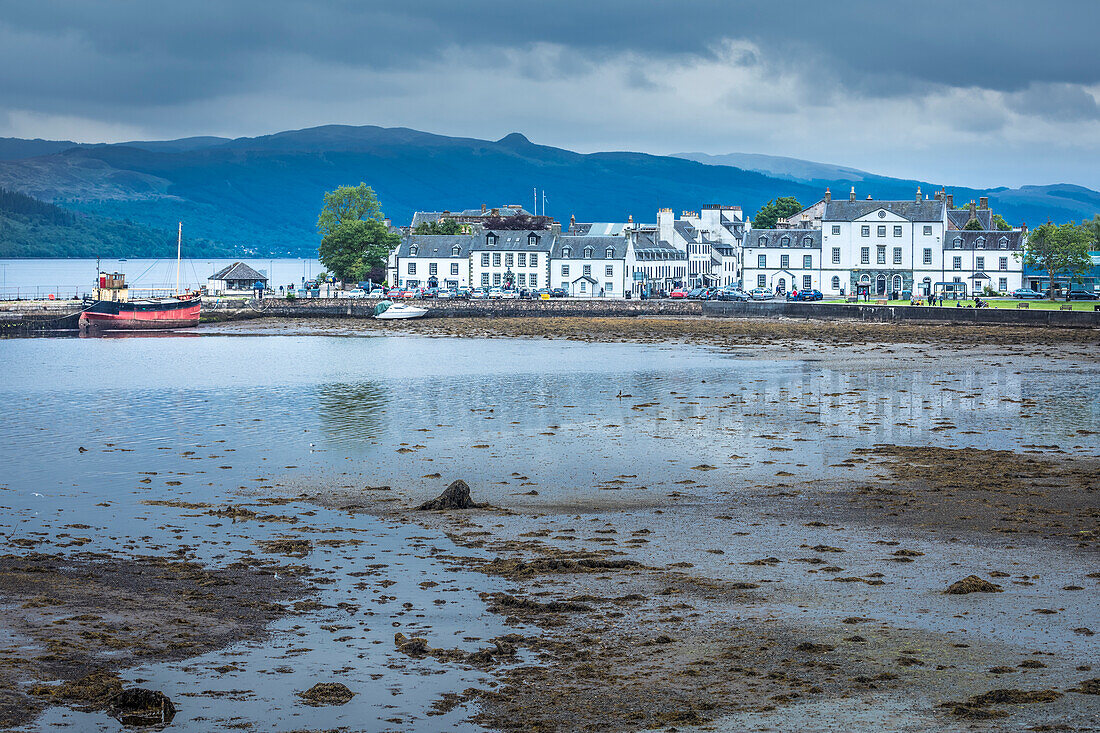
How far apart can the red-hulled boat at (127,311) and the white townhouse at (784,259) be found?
54.2 m

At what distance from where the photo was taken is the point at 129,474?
28.5 meters

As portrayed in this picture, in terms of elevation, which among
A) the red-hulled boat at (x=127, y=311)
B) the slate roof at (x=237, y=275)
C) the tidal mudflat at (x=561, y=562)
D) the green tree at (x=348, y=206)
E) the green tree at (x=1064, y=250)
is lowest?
the tidal mudflat at (x=561, y=562)

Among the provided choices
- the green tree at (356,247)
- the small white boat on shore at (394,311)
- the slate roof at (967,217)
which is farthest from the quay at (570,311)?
the slate roof at (967,217)

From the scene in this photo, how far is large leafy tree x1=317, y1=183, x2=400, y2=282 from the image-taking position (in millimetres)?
130750

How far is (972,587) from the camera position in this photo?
668 inches

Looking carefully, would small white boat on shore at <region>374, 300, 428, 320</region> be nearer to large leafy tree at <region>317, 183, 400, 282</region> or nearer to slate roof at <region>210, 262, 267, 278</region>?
large leafy tree at <region>317, 183, 400, 282</region>

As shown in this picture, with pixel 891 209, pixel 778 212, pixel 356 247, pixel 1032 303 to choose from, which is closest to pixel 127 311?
pixel 356 247

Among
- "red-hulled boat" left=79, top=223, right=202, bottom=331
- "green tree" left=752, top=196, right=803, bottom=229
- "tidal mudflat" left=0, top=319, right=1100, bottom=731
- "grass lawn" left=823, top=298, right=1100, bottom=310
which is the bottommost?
"tidal mudflat" left=0, top=319, right=1100, bottom=731


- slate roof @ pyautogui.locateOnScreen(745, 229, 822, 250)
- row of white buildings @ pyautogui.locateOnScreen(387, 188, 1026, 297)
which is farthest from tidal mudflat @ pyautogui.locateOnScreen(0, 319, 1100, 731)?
slate roof @ pyautogui.locateOnScreen(745, 229, 822, 250)

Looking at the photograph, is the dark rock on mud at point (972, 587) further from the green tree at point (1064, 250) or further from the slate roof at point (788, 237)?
the slate roof at point (788, 237)

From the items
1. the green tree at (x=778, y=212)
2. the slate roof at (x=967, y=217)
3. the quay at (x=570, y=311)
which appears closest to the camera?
the quay at (x=570, y=311)

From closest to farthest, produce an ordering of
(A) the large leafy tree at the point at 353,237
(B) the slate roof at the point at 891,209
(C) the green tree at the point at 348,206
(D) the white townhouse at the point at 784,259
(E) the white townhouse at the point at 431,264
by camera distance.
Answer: (B) the slate roof at the point at 891,209
(D) the white townhouse at the point at 784,259
(A) the large leafy tree at the point at 353,237
(E) the white townhouse at the point at 431,264
(C) the green tree at the point at 348,206

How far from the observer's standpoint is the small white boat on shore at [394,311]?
108125 mm

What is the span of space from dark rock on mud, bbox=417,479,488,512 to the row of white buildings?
94.8 metres
